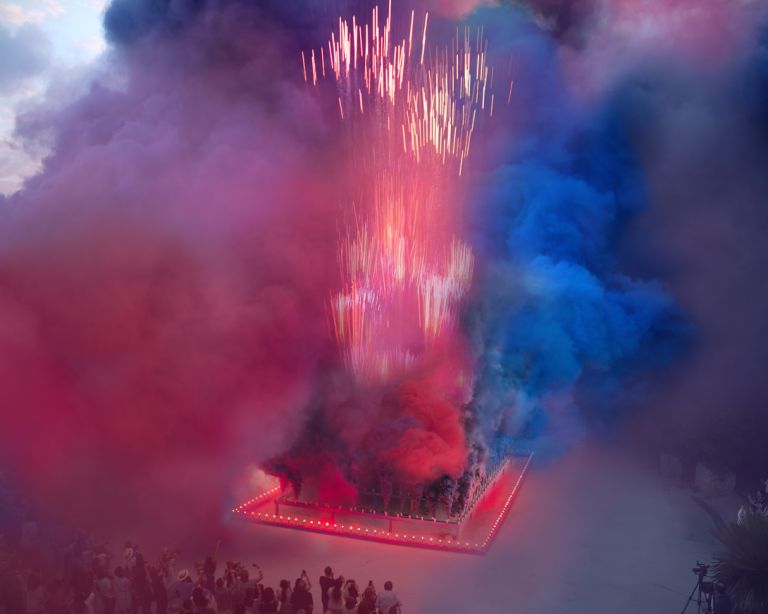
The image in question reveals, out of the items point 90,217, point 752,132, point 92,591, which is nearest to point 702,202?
point 752,132

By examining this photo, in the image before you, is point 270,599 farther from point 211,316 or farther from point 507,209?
point 507,209

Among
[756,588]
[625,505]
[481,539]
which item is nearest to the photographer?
[756,588]

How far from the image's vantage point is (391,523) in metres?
12.4

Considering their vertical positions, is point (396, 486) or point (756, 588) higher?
point (396, 486)

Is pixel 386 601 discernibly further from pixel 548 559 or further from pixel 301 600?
pixel 548 559

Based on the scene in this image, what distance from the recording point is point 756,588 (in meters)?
7.95

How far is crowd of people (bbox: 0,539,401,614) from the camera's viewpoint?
824cm

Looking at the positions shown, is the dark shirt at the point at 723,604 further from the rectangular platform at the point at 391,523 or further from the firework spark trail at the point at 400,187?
the firework spark trail at the point at 400,187

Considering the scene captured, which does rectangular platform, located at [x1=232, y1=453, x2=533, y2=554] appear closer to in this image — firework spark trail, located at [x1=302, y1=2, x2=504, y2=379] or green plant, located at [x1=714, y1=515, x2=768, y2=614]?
firework spark trail, located at [x1=302, y1=2, x2=504, y2=379]

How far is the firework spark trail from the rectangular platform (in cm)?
323

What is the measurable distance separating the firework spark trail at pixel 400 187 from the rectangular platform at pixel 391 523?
3233 millimetres

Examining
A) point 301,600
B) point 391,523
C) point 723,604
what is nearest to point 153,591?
point 301,600

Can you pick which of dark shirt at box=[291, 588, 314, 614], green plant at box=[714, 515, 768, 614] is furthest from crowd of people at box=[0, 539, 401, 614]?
green plant at box=[714, 515, 768, 614]

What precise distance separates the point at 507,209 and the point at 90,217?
34.8 ft
